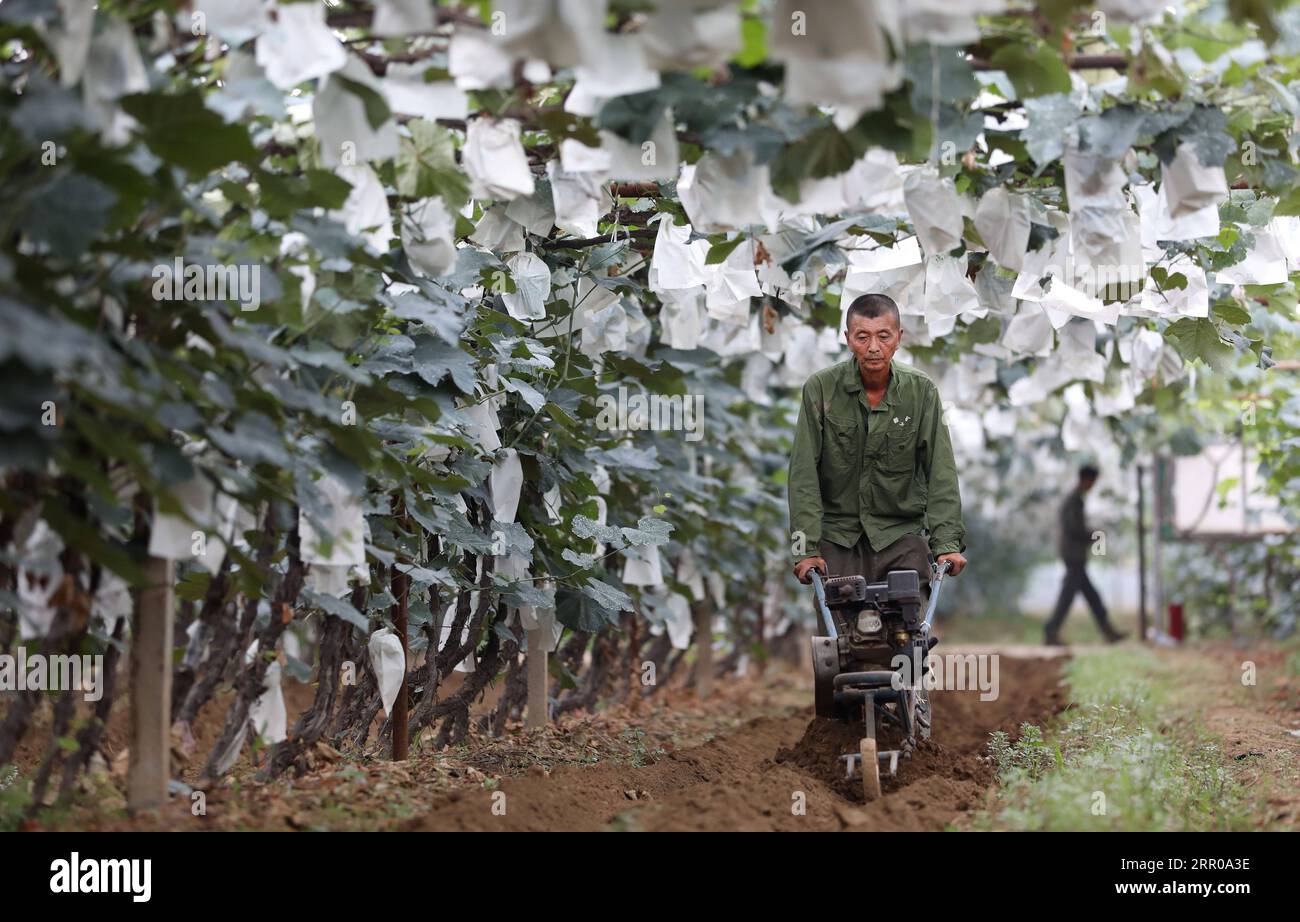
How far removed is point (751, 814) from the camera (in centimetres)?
409

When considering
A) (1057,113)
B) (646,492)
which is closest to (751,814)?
(1057,113)

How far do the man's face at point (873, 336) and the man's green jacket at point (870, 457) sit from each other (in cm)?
18

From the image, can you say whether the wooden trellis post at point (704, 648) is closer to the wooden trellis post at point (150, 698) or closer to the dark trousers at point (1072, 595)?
the wooden trellis post at point (150, 698)

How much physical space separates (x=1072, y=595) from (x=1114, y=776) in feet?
32.9

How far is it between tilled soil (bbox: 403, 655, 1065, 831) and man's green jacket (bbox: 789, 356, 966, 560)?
2.59 feet

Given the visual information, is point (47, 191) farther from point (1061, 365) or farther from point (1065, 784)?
point (1061, 365)

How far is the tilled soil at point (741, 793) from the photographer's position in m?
4.02

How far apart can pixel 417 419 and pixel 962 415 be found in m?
8.93

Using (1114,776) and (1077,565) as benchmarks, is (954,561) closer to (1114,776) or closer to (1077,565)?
(1114,776)

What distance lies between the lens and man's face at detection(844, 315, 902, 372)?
512 centimetres
